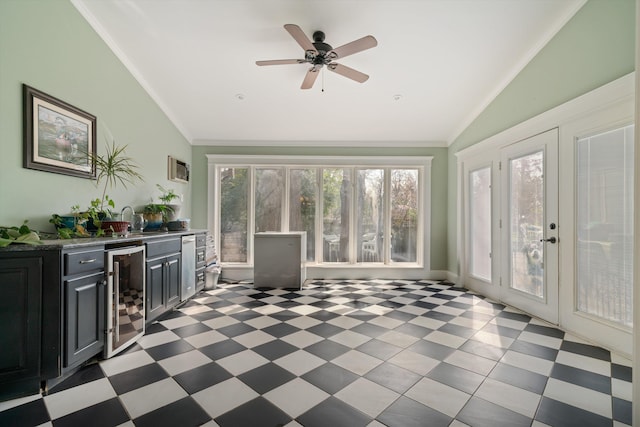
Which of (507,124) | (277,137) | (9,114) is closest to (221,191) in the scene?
(277,137)

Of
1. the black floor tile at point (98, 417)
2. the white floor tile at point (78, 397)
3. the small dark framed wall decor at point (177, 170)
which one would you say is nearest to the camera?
the black floor tile at point (98, 417)

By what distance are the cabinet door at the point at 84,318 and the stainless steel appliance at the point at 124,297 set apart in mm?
66

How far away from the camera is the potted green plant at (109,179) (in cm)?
270

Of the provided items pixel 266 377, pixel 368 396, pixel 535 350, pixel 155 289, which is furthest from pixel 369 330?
pixel 155 289

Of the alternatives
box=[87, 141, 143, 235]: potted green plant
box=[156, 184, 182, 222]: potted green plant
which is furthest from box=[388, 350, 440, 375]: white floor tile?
box=[156, 184, 182, 222]: potted green plant

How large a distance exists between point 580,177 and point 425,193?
255 cm

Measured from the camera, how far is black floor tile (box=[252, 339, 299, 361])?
2.38 meters

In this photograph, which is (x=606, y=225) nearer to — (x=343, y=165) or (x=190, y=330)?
A: (x=343, y=165)

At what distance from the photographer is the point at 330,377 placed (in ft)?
6.74

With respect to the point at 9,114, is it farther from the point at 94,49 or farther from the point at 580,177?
the point at 580,177

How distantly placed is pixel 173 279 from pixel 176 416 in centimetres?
197

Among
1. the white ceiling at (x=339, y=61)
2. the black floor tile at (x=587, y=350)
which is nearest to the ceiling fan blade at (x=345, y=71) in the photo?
the white ceiling at (x=339, y=61)

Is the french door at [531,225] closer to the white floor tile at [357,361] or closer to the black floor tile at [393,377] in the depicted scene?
the black floor tile at [393,377]

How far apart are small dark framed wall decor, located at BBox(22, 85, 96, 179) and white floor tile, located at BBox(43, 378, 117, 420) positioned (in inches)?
68.3
